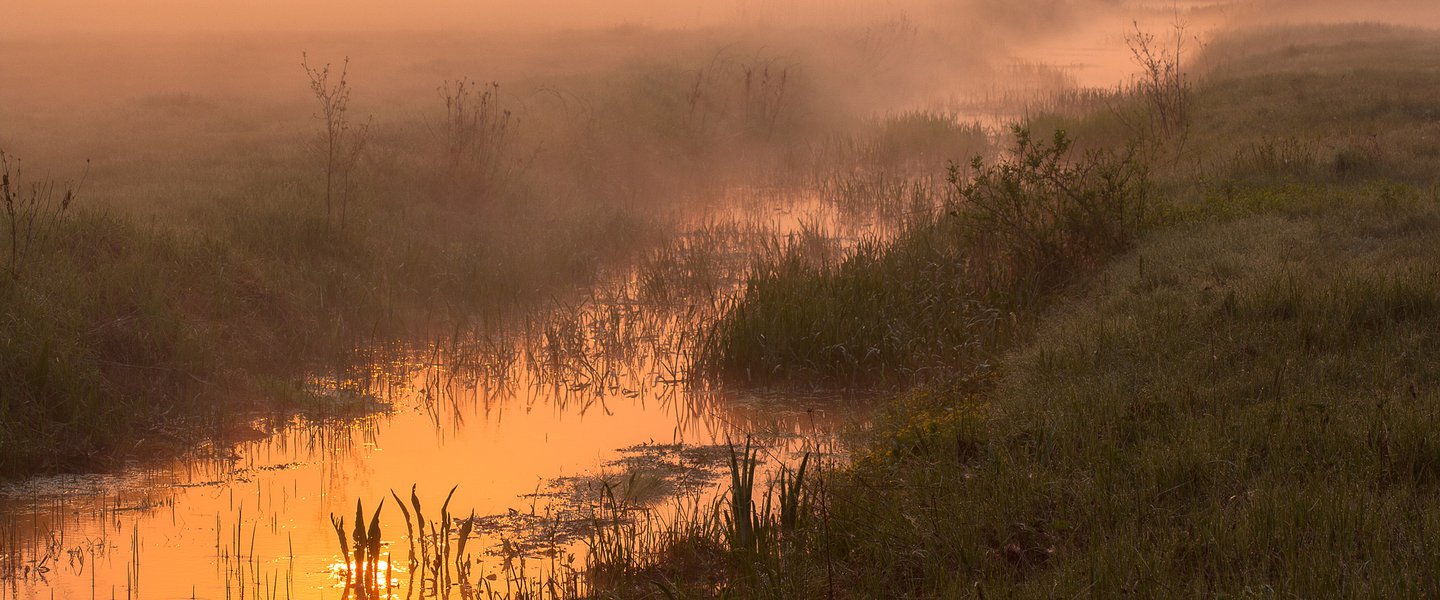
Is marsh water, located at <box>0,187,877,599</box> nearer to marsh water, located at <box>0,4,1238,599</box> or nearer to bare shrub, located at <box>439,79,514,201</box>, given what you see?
marsh water, located at <box>0,4,1238,599</box>

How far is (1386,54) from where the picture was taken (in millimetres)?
21781

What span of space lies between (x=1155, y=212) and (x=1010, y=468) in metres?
5.65

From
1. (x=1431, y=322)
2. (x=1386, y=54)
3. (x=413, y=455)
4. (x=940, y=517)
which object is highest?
(x=1386, y=54)

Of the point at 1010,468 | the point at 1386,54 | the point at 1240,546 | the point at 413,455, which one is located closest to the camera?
the point at 1240,546

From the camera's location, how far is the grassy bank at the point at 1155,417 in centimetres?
387

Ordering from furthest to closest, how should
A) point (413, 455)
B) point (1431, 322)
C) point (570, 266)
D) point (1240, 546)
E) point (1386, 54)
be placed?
point (1386, 54), point (570, 266), point (413, 455), point (1431, 322), point (1240, 546)

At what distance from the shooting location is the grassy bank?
3867mm

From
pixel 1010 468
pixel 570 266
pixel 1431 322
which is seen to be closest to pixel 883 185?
pixel 570 266

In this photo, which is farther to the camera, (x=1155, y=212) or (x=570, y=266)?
(x=570, y=266)

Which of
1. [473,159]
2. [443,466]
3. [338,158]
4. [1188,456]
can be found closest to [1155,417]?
[1188,456]

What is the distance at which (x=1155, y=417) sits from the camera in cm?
523

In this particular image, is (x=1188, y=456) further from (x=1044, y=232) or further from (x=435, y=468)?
(x=1044, y=232)

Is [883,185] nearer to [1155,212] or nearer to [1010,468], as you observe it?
[1155,212]

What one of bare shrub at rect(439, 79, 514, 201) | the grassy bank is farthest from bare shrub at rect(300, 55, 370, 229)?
the grassy bank
